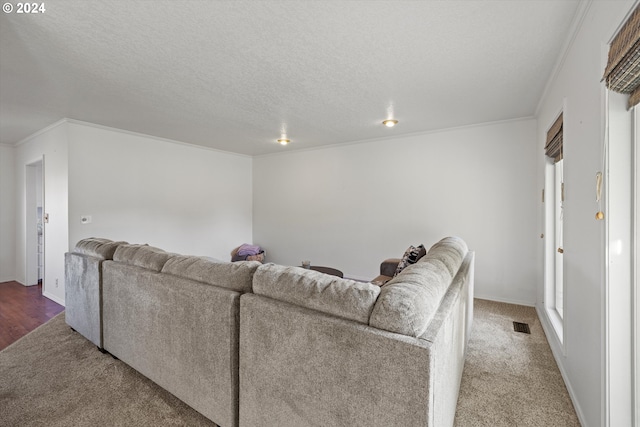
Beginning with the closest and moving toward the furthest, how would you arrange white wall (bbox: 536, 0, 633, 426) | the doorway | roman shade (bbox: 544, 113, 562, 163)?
white wall (bbox: 536, 0, 633, 426) < roman shade (bbox: 544, 113, 562, 163) < the doorway

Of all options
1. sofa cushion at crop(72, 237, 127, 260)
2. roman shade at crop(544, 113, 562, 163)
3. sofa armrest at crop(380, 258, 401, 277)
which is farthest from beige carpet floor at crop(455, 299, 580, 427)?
sofa cushion at crop(72, 237, 127, 260)

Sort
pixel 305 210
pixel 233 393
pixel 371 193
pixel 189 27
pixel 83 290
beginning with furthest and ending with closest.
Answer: pixel 305 210
pixel 371 193
pixel 83 290
pixel 189 27
pixel 233 393

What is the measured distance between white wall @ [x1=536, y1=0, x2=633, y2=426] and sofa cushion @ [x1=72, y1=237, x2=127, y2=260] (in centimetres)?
341

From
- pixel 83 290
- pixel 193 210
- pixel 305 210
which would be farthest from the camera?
pixel 305 210

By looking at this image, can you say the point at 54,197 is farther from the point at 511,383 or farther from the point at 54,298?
the point at 511,383

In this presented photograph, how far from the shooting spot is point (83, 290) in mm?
2514

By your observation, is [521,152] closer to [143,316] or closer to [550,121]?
[550,121]

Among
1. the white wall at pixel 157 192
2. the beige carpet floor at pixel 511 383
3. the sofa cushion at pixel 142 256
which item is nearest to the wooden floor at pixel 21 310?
the white wall at pixel 157 192

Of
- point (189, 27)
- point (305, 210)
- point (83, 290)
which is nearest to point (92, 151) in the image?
point (83, 290)

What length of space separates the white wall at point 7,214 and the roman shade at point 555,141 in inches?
306

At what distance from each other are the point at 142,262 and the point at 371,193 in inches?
138

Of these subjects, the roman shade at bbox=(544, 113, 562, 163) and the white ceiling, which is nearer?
the white ceiling

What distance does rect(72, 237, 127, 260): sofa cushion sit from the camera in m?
2.40

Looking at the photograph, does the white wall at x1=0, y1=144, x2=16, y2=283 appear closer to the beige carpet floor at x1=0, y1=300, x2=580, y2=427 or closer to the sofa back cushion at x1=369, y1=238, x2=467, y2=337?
the beige carpet floor at x1=0, y1=300, x2=580, y2=427
